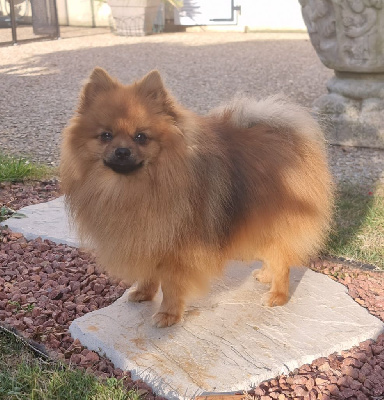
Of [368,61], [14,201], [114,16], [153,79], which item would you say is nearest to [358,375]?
[153,79]

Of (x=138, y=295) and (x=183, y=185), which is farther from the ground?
(x=183, y=185)

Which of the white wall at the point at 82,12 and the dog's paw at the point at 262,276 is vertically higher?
the white wall at the point at 82,12

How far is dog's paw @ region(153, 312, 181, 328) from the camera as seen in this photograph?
2873 mm

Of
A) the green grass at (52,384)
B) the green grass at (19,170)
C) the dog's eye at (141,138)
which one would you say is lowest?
the green grass at (52,384)

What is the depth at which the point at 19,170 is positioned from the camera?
4.93 meters

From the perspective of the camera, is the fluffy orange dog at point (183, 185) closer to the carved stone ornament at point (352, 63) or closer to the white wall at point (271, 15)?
the carved stone ornament at point (352, 63)

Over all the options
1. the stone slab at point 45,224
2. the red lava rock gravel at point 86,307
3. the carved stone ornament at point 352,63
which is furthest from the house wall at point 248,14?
the red lava rock gravel at point 86,307

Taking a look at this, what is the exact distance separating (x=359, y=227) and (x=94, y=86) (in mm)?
2394

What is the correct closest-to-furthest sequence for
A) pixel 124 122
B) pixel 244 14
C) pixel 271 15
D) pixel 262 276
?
pixel 124 122 → pixel 262 276 → pixel 271 15 → pixel 244 14

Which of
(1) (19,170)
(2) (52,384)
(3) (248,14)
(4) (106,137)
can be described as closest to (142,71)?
(1) (19,170)

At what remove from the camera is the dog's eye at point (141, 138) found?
2549mm

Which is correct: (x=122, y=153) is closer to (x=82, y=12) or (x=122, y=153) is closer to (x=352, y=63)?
(x=352, y=63)

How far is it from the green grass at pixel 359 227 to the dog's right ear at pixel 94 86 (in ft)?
6.60

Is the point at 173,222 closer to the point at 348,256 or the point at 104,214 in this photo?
the point at 104,214
